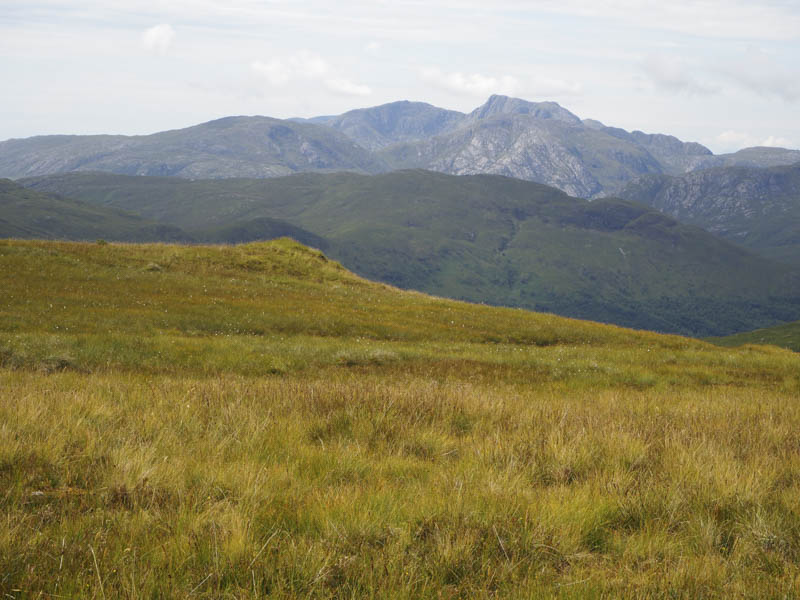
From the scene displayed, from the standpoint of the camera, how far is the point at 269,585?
3814 millimetres

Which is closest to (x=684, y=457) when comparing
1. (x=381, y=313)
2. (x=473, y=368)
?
(x=473, y=368)

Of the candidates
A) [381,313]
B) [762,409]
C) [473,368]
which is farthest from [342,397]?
[381,313]

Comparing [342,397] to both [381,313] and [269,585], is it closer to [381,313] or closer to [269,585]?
[269,585]

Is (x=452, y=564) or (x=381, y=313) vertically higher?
(x=452, y=564)

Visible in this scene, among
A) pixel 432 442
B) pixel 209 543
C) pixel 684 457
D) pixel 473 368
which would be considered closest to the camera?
pixel 209 543

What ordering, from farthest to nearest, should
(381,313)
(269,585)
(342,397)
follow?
(381,313) < (342,397) < (269,585)

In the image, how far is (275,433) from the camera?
721cm

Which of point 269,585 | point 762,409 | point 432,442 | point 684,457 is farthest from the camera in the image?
point 762,409

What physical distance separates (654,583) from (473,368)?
62.6ft

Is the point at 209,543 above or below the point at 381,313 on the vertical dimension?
above

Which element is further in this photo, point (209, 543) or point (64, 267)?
point (64, 267)

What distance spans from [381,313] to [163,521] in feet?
117

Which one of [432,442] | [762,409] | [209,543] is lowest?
[762,409]

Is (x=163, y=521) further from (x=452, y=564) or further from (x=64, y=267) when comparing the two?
(x=64, y=267)
